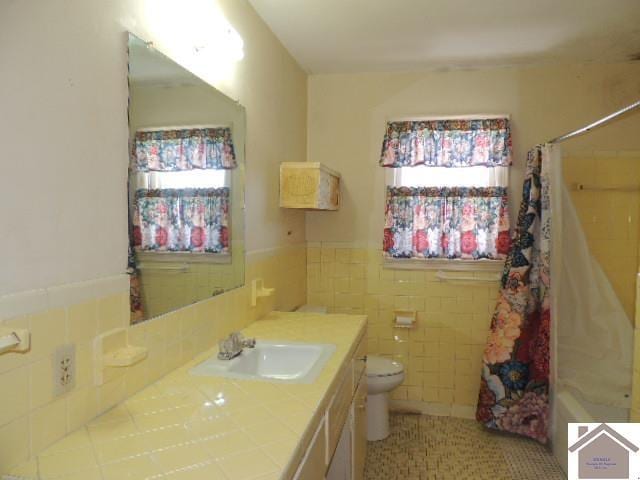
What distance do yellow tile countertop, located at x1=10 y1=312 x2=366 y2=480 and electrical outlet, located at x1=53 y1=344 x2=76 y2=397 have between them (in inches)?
4.6

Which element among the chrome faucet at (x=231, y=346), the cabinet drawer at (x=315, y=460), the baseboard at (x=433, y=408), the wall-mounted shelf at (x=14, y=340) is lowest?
the baseboard at (x=433, y=408)

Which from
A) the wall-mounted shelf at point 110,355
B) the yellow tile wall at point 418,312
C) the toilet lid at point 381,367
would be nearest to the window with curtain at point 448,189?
the yellow tile wall at point 418,312

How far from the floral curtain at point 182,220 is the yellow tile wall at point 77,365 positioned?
220 millimetres

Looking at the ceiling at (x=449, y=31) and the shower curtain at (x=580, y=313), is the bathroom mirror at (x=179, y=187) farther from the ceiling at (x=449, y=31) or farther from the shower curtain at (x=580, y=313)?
the shower curtain at (x=580, y=313)

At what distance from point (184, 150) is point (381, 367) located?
1906 mm

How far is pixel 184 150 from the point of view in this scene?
1707 millimetres

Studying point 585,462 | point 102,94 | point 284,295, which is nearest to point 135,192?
point 102,94

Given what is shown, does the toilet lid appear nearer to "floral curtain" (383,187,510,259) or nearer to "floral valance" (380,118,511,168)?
"floral curtain" (383,187,510,259)

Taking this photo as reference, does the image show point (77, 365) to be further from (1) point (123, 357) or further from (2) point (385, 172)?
(2) point (385, 172)

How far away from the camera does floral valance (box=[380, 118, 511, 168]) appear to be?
313cm

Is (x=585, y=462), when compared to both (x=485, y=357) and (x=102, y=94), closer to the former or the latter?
(x=485, y=357)

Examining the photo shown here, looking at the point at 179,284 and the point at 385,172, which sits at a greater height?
the point at 385,172

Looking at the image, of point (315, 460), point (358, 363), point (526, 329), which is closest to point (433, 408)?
point (526, 329)

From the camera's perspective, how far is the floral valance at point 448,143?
3.13 meters
